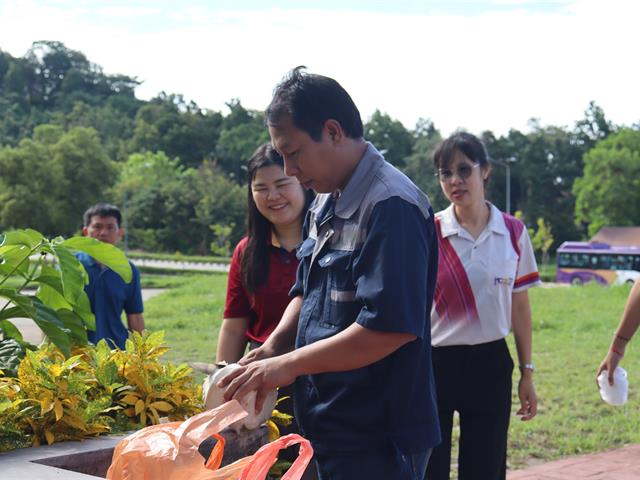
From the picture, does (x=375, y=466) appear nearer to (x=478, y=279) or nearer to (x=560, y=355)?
(x=478, y=279)

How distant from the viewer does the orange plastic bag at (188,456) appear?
191cm

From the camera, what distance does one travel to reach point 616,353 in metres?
3.66

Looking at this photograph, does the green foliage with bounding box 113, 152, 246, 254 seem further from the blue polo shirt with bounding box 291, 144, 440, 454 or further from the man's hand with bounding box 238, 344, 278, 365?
the blue polo shirt with bounding box 291, 144, 440, 454

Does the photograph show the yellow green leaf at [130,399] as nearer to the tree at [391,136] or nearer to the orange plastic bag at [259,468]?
the orange plastic bag at [259,468]

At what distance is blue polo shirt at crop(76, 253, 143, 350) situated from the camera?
4.80 meters

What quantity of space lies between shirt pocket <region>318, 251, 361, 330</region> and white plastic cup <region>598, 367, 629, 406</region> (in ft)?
6.13

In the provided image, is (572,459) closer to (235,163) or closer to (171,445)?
(171,445)

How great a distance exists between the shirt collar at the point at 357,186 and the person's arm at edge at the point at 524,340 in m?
1.73

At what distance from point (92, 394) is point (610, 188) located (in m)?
41.8

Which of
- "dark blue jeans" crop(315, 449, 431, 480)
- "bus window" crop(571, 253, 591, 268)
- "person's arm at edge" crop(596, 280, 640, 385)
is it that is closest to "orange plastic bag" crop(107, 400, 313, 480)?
"dark blue jeans" crop(315, 449, 431, 480)

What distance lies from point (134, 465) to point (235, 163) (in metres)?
57.9

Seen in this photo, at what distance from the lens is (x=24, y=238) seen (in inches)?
122

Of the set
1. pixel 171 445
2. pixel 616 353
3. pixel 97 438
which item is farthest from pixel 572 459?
pixel 171 445

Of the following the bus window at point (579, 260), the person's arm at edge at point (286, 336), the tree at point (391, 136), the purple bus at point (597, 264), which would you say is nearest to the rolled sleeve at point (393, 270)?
the person's arm at edge at point (286, 336)
